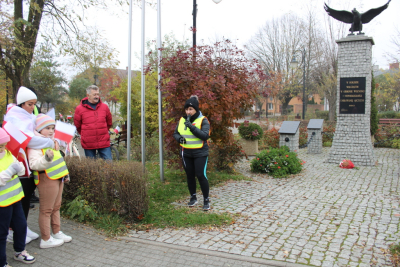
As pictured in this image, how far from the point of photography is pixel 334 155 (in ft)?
32.6

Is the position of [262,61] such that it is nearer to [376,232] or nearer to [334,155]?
[334,155]

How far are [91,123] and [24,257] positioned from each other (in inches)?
108

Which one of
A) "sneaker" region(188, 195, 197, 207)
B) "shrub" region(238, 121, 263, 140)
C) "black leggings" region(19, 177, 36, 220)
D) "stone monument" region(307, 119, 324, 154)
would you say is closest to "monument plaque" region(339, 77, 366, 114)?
"stone monument" region(307, 119, 324, 154)

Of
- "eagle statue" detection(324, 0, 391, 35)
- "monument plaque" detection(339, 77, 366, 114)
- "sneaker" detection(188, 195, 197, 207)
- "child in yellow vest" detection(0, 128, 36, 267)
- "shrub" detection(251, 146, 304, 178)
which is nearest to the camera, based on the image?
"child in yellow vest" detection(0, 128, 36, 267)

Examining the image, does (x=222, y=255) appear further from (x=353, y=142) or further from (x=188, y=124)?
(x=353, y=142)

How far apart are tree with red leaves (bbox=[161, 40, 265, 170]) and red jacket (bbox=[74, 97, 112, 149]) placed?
4.20 feet

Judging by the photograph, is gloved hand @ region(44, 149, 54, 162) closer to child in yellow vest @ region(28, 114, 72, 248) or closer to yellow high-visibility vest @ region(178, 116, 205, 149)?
child in yellow vest @ region(28, 114, 72, 248)

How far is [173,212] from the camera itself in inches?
187

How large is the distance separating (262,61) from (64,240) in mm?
35994

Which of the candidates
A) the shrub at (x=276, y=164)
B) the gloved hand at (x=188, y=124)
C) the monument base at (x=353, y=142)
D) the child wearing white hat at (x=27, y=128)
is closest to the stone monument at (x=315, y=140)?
the monument base at (x=353, y=142)

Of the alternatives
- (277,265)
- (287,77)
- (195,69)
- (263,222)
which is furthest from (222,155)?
(287,77)

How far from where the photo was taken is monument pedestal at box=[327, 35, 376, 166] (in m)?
9.55

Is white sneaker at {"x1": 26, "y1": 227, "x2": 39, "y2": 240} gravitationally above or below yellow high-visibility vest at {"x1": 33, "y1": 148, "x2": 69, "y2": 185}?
below

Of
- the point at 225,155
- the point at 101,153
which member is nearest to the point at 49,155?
the point at 101,153
